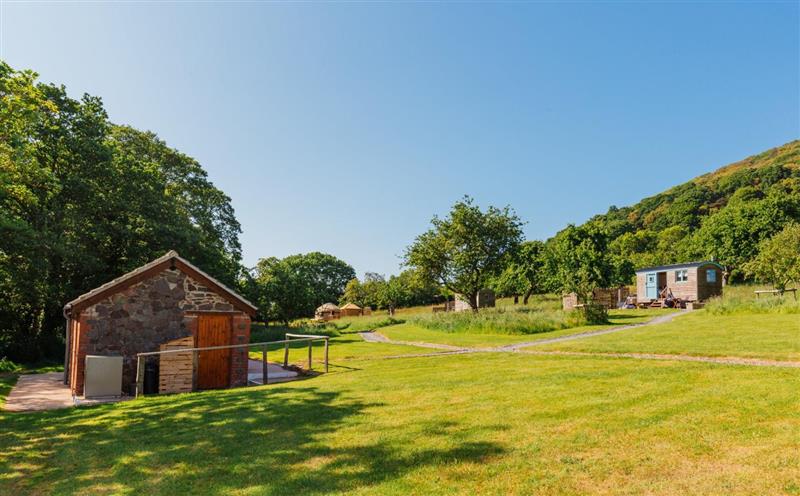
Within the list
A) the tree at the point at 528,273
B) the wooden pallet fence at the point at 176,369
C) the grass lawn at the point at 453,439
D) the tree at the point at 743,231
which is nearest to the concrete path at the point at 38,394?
the grass lawn at the point at 453,439

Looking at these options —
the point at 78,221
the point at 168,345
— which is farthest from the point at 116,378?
the point at 78,221

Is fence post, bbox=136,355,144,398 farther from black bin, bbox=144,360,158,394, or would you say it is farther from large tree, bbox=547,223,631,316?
large tree, bbox=547,223,631,316

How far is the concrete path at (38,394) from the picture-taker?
13.0m

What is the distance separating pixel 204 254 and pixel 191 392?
19784mm

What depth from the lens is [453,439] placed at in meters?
7.23

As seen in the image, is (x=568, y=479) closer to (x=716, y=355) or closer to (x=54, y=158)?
(x=716, y=355)

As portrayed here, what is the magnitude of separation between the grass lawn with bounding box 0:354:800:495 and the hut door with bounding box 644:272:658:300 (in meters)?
38.5

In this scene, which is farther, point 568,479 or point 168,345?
point 168,345

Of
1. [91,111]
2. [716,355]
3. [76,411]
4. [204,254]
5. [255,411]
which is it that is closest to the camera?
[255,411]

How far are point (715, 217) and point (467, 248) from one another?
42.3 m

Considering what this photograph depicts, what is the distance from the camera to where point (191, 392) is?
1485 centimetres

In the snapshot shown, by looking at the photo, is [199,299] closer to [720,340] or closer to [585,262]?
[720,340]

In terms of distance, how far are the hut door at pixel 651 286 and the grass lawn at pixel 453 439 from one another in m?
38.5

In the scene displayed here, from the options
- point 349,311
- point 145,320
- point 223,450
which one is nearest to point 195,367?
point 145,320
